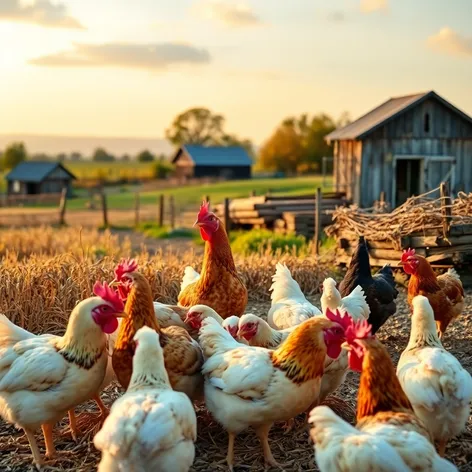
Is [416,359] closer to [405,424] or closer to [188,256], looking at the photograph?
[405,424]

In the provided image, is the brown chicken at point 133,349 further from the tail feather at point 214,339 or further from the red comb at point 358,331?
the red comb at point 358,331

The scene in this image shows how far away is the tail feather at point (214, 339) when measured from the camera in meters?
4.61

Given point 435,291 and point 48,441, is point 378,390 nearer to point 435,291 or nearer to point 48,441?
point 48,441

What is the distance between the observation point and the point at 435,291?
750 cm

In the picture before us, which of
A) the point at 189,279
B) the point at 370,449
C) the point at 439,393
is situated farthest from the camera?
the point at 189,279

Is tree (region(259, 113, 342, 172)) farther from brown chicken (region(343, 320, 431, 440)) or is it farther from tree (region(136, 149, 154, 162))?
brown chicken (region(343, 320, 431, 440))

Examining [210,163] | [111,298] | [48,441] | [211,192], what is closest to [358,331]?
[111,298]

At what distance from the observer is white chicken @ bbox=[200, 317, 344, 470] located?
4.15 metres

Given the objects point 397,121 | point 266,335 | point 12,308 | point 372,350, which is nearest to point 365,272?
point 266,335

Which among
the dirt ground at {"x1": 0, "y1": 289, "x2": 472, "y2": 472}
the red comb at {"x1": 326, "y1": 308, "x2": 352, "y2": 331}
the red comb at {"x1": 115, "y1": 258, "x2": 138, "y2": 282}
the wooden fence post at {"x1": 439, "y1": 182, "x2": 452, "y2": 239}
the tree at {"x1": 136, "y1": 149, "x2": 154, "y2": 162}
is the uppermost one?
the tree at {"x1": 136, "y1": 149, "x2": 154, "y2": 162}

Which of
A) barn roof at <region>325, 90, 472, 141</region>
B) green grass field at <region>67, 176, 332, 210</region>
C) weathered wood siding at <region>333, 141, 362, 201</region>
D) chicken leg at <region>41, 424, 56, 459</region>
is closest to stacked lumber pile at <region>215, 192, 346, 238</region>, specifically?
weathered wood siding at <region>333, 141, 362, 201</region>

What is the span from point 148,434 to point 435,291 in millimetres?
5037

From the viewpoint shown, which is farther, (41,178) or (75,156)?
(75,156)

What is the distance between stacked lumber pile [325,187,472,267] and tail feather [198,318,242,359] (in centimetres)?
629
